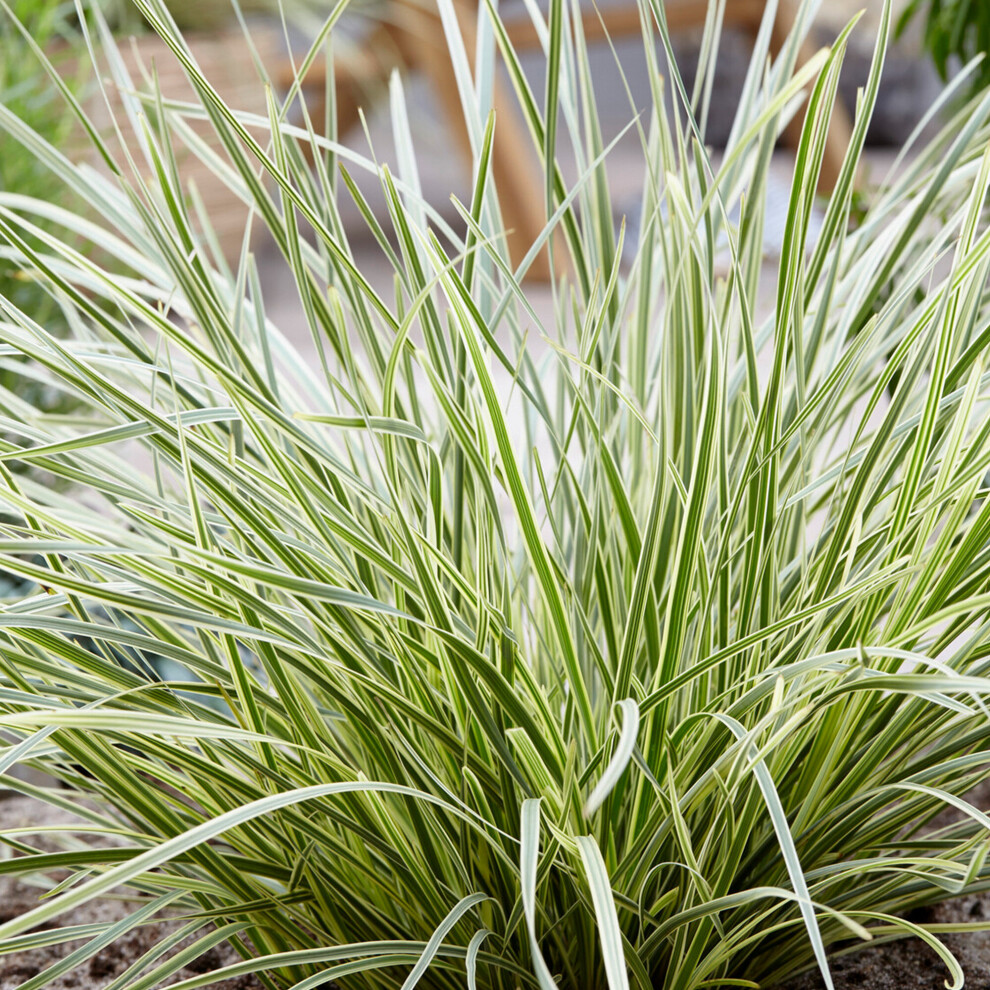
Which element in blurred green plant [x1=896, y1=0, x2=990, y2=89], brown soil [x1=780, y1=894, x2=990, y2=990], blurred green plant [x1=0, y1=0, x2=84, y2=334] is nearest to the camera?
brown soil [x1=780, y1=894, x2=990, y2=990]

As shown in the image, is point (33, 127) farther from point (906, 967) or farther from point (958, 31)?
point (906, 967)

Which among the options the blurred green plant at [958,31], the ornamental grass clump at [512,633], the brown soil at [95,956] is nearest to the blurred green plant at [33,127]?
the brown soil at [95,956]

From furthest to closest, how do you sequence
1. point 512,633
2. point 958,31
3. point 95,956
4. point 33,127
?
point 33,127 < point 958,31 < point 95,956 < point 512,633

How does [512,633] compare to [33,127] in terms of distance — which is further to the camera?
[33,127]

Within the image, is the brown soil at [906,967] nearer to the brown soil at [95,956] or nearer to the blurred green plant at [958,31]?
the brown soil at [95,956]

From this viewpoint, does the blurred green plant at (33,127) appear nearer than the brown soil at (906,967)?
No

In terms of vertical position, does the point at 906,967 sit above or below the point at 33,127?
below

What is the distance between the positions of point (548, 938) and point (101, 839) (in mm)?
404

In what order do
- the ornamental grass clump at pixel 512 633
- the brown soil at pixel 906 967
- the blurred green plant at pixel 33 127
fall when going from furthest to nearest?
the blurred green plant at pixel 33 127
the brown soil at pixel 906 967
the ornamental grass clump at pixel 512 633

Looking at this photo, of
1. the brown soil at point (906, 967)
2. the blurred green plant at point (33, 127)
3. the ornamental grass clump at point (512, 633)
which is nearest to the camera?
the ornamental grass clump at point (512, 633)

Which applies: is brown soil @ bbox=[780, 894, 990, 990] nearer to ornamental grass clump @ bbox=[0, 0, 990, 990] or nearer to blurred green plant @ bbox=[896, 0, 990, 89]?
ornamental grass clump @ bbox=[0, 0, 990, 990]

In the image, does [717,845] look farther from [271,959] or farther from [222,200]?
[222,200]

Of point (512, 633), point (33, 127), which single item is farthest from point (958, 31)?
point (33, 127)

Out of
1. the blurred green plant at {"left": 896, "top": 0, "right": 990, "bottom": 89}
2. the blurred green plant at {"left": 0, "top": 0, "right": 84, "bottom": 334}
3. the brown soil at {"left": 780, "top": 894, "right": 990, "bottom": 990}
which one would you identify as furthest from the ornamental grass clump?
the blurred green plant at {"left": 0, "top": 0, "right": 84, "bottom": 334}
